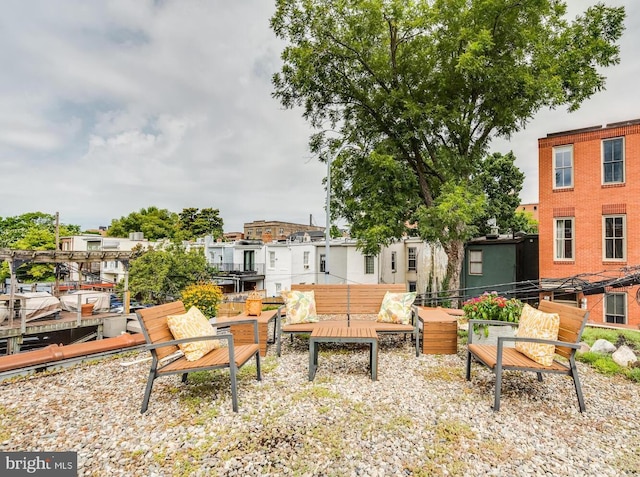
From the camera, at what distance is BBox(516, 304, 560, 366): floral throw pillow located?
357 cm

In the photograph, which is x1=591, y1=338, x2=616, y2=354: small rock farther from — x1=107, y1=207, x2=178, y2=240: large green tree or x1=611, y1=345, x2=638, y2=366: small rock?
x1=107, y1=207, x2=178, y2=240: large green tree

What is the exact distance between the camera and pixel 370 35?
11.8 metres

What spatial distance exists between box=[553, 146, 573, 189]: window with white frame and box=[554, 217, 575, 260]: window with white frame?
60.4 inches

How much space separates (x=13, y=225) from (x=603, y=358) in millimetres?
55326

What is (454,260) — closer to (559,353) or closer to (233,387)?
(559,353)

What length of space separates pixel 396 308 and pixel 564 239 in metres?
13.1

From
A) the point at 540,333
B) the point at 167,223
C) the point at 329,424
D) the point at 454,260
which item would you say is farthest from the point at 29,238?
the point at 540,333

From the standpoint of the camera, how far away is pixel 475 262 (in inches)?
747

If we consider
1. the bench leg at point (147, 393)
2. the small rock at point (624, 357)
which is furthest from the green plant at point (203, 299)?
the small rock at point (624, 357)

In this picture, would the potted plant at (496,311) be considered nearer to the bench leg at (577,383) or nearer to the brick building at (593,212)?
the bench leg at (577,383)

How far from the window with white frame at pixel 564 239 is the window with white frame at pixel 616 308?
207cm

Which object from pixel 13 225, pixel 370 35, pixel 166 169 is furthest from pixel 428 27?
pixel 13 225

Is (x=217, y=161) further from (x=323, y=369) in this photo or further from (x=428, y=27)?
(x=323, y=369)

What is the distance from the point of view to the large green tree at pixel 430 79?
10.8 metres
